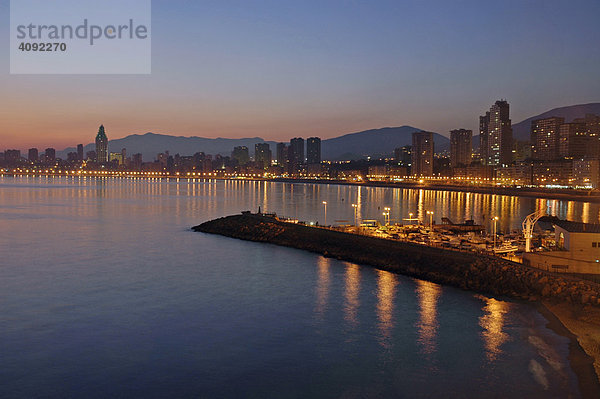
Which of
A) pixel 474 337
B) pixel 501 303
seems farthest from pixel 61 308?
pixel 501 303

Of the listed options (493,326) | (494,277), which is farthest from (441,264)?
(493,326)

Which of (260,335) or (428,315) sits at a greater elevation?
(428,315)

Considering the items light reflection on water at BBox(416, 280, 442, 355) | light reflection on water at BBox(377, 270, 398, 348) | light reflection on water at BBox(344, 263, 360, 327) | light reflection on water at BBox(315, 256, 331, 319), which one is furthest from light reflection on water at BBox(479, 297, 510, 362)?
light reflection on water at BBox(315, 256, 331, 319)

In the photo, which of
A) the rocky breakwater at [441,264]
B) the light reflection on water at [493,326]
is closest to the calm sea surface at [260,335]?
the light reflection on water at [493,326]

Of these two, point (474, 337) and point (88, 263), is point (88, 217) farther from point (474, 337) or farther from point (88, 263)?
point (474, 337)

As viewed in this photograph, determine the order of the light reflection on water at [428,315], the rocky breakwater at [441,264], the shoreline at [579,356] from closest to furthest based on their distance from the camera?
the shoreline at [579,356] < the light reflection on water at [428,315] < the rocky breakwater at [441,264]

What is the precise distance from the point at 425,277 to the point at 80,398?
19.6 meters

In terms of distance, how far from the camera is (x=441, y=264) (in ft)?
93.2

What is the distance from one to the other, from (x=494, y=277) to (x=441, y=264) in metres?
3.76

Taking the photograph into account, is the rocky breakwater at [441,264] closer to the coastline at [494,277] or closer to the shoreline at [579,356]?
the coastline at [494,277]

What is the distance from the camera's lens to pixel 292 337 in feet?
62.0

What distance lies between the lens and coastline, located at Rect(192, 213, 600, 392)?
17227 millimetres

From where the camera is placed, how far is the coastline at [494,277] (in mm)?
17227

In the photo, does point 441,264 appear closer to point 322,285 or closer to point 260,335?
point 322,285
